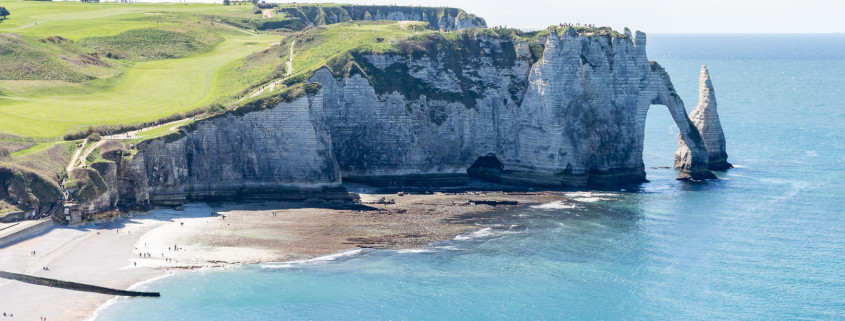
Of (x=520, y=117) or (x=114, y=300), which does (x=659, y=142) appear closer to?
(x=520, y=117)

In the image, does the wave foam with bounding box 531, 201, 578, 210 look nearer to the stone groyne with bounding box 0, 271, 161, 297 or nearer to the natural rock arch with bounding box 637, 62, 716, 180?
the natural rock arch with bounding box 637, 62, 716, 180

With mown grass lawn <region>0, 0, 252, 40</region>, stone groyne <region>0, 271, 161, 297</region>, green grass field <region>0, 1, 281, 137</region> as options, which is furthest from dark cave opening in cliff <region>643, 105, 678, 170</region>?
mown grass lawn <region>0, 0, 252, 40</region>

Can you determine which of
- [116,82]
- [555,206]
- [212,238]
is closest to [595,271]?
[555,206]

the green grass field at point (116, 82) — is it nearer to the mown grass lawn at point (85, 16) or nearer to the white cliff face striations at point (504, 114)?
the mown grass lawn at point (85, 16)

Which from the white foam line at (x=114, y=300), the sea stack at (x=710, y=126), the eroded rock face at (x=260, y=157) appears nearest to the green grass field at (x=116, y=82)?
the eroded rock face at (x=260, y=157)

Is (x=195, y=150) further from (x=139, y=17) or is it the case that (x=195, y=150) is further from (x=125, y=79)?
(x=139, y=17)

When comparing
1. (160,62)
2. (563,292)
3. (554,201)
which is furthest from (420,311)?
(160,62)
